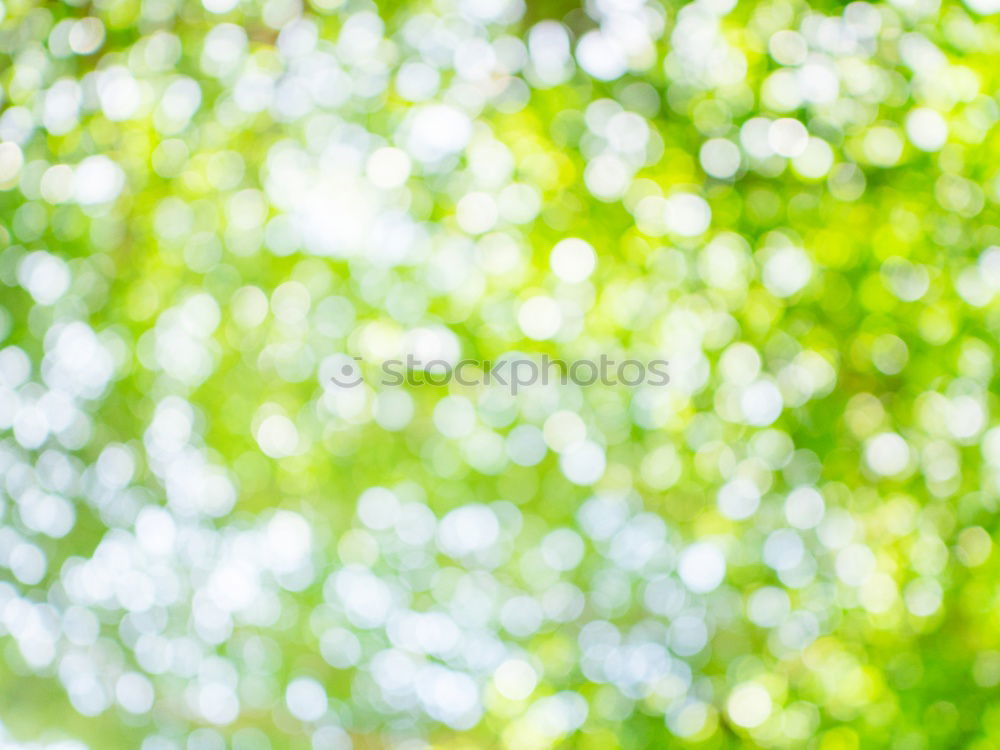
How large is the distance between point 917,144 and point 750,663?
0.75m

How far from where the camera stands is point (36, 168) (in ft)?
4.45

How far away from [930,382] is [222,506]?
1.02 meters

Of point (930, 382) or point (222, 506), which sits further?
point (222, 506)

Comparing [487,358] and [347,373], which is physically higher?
[487,358]

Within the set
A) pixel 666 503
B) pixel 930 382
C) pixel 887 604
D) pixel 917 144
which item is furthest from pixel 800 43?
pixel 887 604

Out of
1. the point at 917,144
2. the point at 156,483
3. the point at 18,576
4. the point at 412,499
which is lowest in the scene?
the point at 18,576

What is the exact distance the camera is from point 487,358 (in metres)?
1.35

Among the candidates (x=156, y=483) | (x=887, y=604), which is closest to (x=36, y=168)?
(x=156, y=483)

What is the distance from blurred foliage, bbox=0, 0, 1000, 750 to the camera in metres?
1.27

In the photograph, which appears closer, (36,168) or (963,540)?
(963,540)

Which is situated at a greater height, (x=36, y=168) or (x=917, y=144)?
(x=917, y=144)

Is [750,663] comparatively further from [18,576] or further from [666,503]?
[18,576]

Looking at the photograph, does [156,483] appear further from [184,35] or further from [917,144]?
[917,144]

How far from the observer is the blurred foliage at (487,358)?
1.27m
